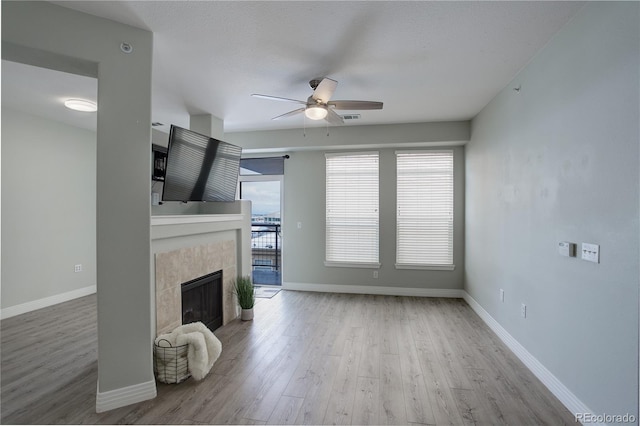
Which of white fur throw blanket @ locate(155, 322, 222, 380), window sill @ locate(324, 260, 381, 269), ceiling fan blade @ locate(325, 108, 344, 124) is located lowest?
white fur throw blanket @ locate(155, 322, 222, 380)

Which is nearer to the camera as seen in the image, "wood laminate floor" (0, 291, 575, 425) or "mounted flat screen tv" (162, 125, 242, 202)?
"wood laminate floor" (0, 291, 575, 425)

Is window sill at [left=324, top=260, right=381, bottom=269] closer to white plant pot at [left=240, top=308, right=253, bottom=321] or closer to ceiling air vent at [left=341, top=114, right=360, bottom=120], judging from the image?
white plant pot at [left=240, top=308, right=253, bottom=321]

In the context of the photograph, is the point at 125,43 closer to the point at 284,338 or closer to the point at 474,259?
the point at 284,338

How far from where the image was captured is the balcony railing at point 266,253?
595cm

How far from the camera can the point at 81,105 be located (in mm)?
3744

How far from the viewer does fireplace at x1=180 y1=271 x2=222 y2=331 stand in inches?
124

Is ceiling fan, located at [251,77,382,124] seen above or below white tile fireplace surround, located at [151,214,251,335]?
above

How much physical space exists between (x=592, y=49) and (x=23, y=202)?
612 cm

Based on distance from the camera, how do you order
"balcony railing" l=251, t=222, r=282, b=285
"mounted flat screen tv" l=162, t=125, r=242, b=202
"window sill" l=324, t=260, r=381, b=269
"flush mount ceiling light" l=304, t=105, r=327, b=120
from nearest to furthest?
1. "flush mount ceiling light" l=304, t=105, r=327, b=120
2. "mounted flat screen tv" l=162, t=125, r=242, b=202
3. "window sill" l=324, t=260, r=381, b=269
4. "balcony railing" l=251, t=222, r=282, b=285

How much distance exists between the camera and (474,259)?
4367 millimetres

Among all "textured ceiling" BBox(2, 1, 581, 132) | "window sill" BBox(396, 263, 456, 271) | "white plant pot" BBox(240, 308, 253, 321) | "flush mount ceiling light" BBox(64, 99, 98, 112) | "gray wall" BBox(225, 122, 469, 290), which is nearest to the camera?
"textured ceiling" BBox(2, 1, 581, 132)

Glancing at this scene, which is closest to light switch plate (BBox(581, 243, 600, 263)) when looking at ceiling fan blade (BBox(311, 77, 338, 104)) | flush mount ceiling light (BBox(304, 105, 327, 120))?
ceiling fan blade (BBox(311, 77, 338, 104))

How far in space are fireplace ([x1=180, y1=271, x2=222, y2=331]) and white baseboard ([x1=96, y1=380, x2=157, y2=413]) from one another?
88 centimetres

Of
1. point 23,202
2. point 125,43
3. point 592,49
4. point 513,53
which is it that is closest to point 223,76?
point 125,43
